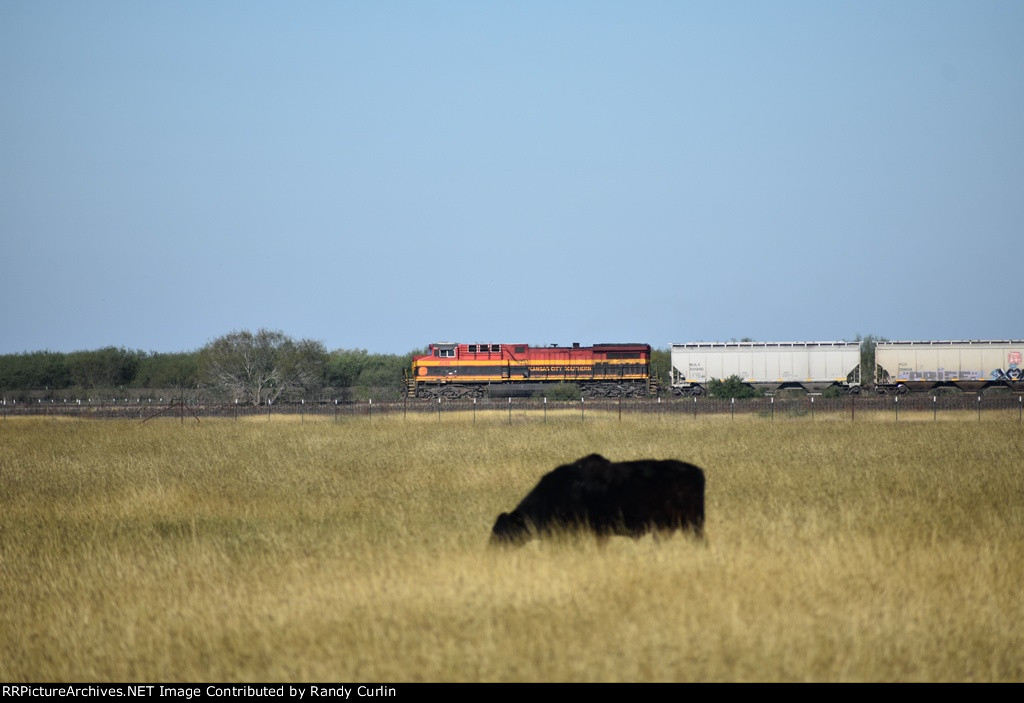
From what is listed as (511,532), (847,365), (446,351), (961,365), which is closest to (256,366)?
(446,351)

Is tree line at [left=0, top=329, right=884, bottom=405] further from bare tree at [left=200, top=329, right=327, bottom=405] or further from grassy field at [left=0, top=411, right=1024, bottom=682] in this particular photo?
grassy field at [left=0, top=411, right=1024, bottom=682]

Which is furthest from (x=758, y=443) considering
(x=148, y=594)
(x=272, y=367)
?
(x=272, y=367)

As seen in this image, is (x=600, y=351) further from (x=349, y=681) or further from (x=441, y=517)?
(x=349, y=681)

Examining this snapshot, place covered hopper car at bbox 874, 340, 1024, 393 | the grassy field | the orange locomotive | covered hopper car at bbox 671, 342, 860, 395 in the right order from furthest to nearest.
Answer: the orange locomotive
covered hopper car at bbox 671, 342, 860, 395
covered hopper car at bbox 874, 340, 1024, 393
the grassy field

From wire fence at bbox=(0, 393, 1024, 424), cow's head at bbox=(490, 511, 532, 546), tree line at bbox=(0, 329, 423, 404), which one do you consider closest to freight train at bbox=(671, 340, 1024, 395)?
wire fence at bbox=(0, 393, 1024, 424)

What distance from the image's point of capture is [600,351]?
7612 cm

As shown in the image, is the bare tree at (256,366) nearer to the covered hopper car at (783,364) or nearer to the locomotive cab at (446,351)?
the locomotive cab at (446,351)

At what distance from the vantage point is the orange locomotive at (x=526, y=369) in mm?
75625

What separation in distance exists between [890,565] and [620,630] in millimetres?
3580

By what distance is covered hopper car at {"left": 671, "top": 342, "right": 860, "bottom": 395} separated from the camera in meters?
72.9

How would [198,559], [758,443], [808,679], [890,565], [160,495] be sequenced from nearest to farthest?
[808,679] < [890,565] < [198,559] < [160,495] < [758,443]

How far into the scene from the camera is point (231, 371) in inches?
3265

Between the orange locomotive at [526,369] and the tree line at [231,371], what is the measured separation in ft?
40.6

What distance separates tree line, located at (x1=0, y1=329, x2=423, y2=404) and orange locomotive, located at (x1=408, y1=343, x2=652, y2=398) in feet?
40.6
